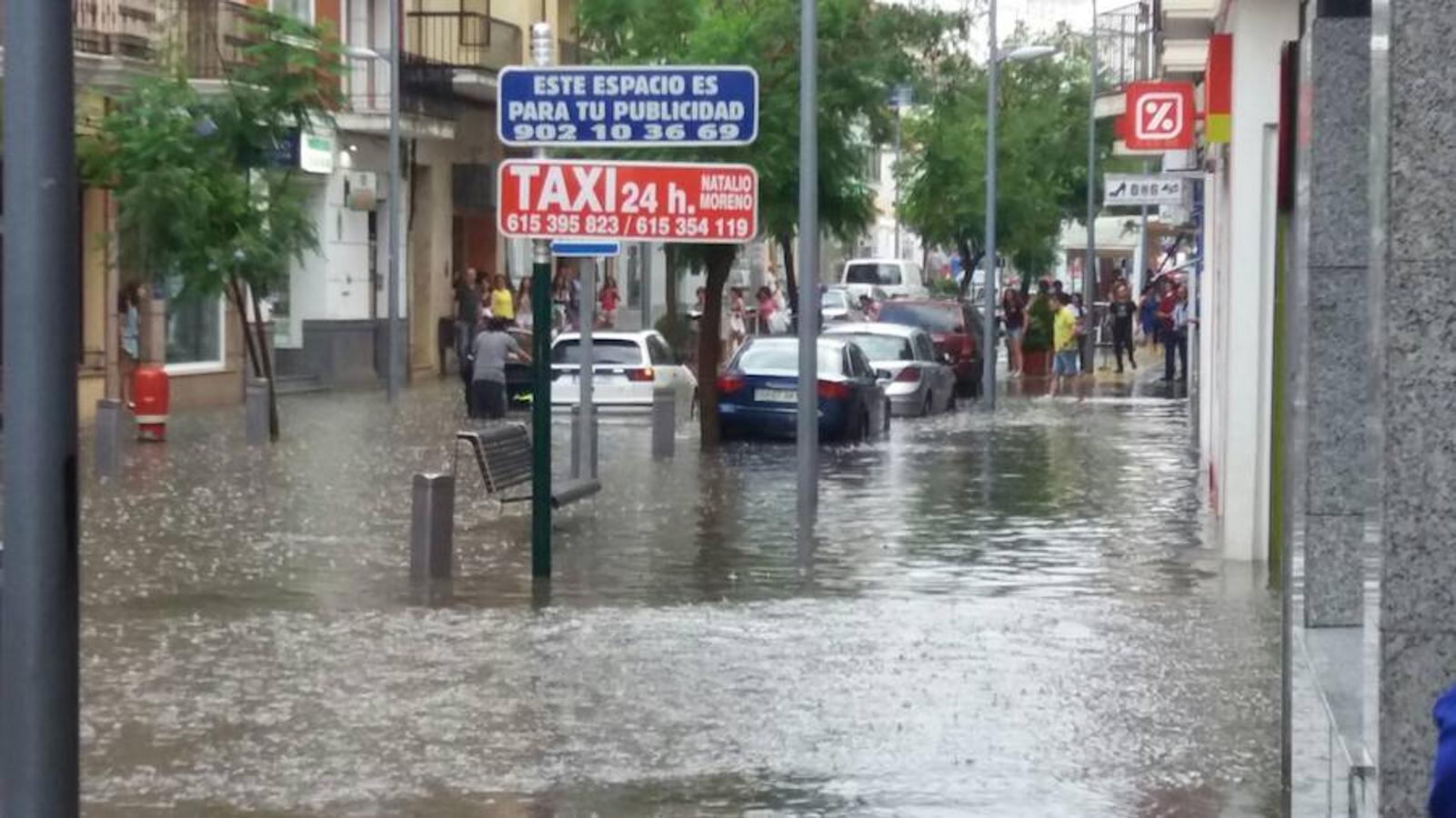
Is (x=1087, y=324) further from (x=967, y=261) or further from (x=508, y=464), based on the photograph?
(x=508, y=464)

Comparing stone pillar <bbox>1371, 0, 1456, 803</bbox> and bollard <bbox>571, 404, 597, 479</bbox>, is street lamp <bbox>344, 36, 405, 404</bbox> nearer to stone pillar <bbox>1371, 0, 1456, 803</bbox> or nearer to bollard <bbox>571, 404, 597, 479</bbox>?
bollard <bbox>571, 404, 597, 479</bbox>

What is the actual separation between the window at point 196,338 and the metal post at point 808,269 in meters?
19.8

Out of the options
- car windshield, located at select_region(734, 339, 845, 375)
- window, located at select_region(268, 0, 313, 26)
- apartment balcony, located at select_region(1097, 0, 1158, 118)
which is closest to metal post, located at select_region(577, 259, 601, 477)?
car windshield, located at select_region(734, 339, 845, 375)

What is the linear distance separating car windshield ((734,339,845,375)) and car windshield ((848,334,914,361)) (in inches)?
246

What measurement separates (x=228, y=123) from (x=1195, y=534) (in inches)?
606

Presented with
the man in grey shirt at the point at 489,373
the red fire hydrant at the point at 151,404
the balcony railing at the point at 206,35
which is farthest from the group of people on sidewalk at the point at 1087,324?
the red fire hydrant at the point at 151,404

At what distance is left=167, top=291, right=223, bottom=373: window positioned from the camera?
1489 inches

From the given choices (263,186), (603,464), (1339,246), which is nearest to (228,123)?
(263,186)

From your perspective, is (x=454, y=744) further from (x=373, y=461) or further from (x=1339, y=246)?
(x=373, y=461)

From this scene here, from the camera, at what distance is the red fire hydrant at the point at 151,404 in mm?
29000

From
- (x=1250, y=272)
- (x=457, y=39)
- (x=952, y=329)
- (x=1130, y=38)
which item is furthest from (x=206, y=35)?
(x=1250, y=272)

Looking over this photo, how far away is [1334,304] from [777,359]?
2418 centimetres

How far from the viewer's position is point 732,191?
1619 centimetres

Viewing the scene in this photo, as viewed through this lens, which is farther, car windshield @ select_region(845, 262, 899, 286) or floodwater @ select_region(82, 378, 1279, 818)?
car windshield @ select_region(845, 262, 899, 286)
